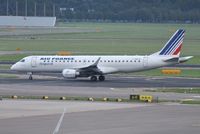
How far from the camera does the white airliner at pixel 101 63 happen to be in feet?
249

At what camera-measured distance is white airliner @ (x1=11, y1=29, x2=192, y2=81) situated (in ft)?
249

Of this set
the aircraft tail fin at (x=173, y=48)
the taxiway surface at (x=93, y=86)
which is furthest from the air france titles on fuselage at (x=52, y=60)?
the aircraft tail fin at (x=173, y=48)

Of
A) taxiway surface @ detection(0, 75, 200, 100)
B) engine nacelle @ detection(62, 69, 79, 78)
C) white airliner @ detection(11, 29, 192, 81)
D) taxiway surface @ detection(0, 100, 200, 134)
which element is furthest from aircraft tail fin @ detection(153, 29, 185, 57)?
taxiway surface @ detection(0, 100, 200, 134)

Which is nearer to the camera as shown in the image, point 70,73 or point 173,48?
point 70,73

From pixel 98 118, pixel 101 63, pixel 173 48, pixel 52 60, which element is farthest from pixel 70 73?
pixel 98 118

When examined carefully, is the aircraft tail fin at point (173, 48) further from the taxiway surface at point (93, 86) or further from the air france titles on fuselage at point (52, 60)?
the air france titles on fuselage at point (52, 60)

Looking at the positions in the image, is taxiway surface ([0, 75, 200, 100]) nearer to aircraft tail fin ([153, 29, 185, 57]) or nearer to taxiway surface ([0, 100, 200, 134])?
aircraft tail fin ([153, 29, 185, 57])

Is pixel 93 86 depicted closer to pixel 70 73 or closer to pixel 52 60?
pixel 70 73

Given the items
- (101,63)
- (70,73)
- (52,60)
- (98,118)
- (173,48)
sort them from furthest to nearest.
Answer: (52,60)
(173,48)
(101,63)
(70,73)
(98,118)

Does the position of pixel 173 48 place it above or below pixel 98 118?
above

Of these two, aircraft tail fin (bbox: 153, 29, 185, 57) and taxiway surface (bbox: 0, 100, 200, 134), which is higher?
aircraft tail fin (bbox: 153, 29, 185, 57)

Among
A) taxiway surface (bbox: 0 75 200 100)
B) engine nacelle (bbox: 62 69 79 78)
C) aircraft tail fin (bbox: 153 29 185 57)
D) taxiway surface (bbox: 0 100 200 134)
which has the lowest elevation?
taxiway surface (bbox: 0 100 200 134)

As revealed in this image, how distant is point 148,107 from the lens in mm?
51188

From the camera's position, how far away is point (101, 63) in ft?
252
